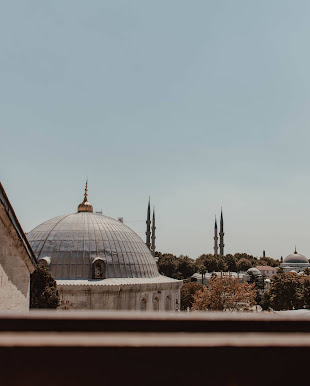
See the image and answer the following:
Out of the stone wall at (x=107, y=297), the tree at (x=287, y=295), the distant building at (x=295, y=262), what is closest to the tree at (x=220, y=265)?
the distant building at (x=295, y=262)

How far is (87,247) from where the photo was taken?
80.3 feet

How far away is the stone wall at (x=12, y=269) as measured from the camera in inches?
260

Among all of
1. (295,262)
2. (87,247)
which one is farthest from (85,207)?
(295,262)

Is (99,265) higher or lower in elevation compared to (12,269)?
lower

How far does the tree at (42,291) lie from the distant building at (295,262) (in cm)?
8065

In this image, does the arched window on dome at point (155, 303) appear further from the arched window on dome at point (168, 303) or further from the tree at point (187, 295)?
the tree at point (187, 295)

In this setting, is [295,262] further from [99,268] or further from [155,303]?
[99,268]

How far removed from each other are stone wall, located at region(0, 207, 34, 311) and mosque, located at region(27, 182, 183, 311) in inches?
506

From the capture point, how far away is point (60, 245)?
24469mm

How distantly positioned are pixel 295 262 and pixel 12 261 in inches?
3754
